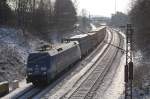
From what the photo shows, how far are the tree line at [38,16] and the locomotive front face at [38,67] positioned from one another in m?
28.1

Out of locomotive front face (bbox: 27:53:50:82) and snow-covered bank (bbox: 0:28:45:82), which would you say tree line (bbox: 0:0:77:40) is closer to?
snow-covered bank (bbox: 0:28:45:82)

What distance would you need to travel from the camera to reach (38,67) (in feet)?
105

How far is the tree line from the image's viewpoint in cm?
6150

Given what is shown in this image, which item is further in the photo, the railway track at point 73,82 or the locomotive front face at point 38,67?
the locomotive front face at point 38,67

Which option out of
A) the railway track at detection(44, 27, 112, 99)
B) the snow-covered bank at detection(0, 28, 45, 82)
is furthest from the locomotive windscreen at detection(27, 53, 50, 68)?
the snow-covered bank at detection(0, 28, 45, 82)

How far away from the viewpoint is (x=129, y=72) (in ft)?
79.9

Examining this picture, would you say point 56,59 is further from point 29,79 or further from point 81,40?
point 81,40

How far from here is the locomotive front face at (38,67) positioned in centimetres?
3182

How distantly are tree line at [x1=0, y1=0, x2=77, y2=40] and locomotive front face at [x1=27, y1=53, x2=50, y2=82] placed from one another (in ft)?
92.3

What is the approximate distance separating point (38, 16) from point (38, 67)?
40.8 m

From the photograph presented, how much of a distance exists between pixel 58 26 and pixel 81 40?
110 feet

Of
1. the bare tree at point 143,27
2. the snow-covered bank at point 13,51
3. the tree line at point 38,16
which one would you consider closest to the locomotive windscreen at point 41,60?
the snow-covered bank at point 13,51

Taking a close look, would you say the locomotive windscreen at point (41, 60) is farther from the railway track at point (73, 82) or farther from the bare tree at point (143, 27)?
the bare tree at point (143, 27)

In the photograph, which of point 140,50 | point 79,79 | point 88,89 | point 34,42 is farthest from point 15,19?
point 88,89
